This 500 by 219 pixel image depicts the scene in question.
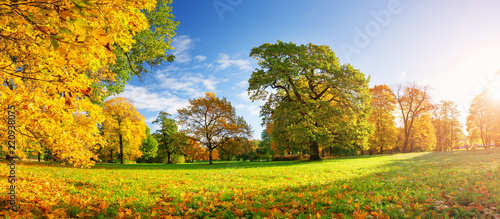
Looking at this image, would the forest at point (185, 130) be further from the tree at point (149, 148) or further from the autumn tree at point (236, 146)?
the tree at point (149, 148)

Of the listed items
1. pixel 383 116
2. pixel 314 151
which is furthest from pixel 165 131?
pixel 383 116

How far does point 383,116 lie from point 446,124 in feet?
75.6

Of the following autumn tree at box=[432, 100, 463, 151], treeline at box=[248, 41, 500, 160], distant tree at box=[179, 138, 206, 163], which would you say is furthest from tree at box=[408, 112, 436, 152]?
distant tree at box=[179, 138, 206, 163]

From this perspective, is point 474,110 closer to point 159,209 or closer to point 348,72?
point 348,72

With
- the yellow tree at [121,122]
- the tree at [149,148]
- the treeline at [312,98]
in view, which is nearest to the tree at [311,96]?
the treeline at [312,98]

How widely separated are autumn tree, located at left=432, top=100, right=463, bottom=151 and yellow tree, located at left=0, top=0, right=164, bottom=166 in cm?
5696

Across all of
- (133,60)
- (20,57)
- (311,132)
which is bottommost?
(311,132)

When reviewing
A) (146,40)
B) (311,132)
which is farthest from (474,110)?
(146,40)

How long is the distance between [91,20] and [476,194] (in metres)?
8.64

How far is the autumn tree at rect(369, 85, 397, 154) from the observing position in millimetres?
36375

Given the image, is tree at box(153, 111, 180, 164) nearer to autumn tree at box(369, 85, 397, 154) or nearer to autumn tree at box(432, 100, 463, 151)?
autumn tree at box(369, 85, 397, 154)

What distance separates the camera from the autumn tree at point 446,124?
1842 inches

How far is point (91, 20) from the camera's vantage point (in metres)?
3.73

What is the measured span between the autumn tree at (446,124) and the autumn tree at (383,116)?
15.7 metres
